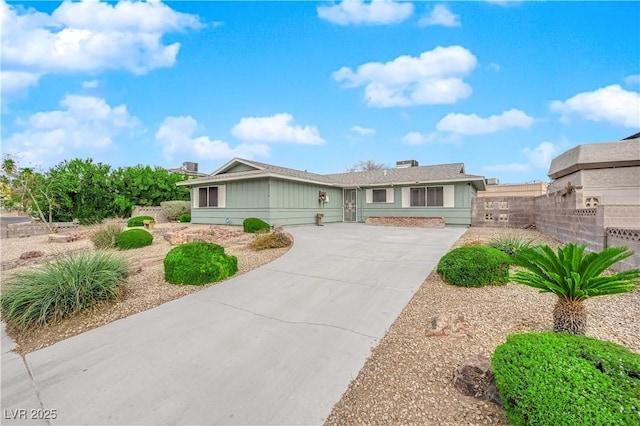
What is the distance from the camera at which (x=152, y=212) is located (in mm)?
18375

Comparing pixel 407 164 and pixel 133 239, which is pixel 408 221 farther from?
pixel 133 239

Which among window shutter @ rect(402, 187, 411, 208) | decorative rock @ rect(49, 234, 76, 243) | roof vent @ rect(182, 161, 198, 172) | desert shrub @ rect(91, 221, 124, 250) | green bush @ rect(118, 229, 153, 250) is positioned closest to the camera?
green bush @ rect(118, 229, 153, 250)

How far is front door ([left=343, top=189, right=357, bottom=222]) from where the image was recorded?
711 inches

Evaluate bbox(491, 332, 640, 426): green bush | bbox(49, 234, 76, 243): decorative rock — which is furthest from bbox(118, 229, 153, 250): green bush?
bbox(491, 332, 640, 426): green bush

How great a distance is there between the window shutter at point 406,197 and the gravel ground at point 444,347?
11.7 metres

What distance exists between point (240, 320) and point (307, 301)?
107 centimetres

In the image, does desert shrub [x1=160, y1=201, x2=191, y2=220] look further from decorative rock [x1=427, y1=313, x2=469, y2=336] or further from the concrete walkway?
decorative rock [x1=427, y1=313, x2=469, y2=336]

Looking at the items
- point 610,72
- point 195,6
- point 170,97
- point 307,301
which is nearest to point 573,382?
point 307,301

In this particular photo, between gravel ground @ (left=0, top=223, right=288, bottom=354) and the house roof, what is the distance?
4.55 meters

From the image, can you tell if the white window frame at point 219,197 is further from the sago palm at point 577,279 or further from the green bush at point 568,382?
the green bush at point 568,382

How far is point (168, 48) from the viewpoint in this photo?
11039 mm

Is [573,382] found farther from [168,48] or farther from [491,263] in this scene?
[168,48]

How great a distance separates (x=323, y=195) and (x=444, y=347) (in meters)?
13.6

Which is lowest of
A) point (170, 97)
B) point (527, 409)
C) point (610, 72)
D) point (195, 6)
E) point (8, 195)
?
point (527, 409)
